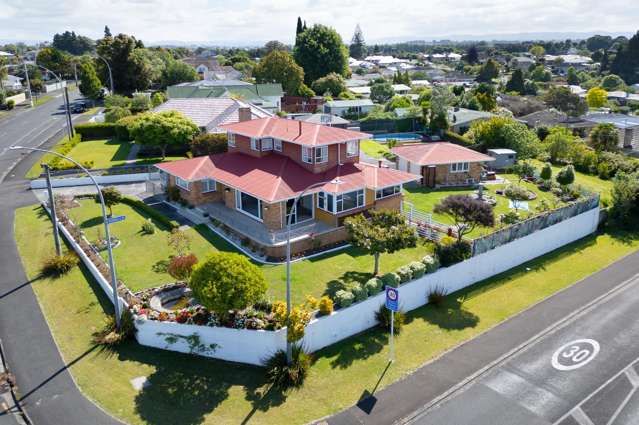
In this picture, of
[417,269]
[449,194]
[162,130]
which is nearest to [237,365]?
[417,269]

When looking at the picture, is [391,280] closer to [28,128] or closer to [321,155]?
[321,155]

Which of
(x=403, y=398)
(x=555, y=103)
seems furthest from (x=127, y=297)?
(x=555, y=103)

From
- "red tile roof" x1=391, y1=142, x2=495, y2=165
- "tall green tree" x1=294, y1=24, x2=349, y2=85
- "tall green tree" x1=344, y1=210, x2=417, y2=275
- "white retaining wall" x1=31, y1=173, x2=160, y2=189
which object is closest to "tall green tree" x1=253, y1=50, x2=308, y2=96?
"tall green tree" x1=294, y1=24, x2=349, y2=85

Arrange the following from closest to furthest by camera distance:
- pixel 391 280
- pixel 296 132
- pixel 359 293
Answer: pixel 359 293 → pixel 391 280 → pixel 296 132

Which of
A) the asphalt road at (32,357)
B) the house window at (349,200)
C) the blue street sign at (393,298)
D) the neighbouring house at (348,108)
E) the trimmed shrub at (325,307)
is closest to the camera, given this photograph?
the asphalt road at (32,357)

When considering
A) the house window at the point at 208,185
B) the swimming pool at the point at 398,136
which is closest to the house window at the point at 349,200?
the house window at the point at 208,185

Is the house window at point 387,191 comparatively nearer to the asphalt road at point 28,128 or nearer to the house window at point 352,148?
the house window at point 352,148
